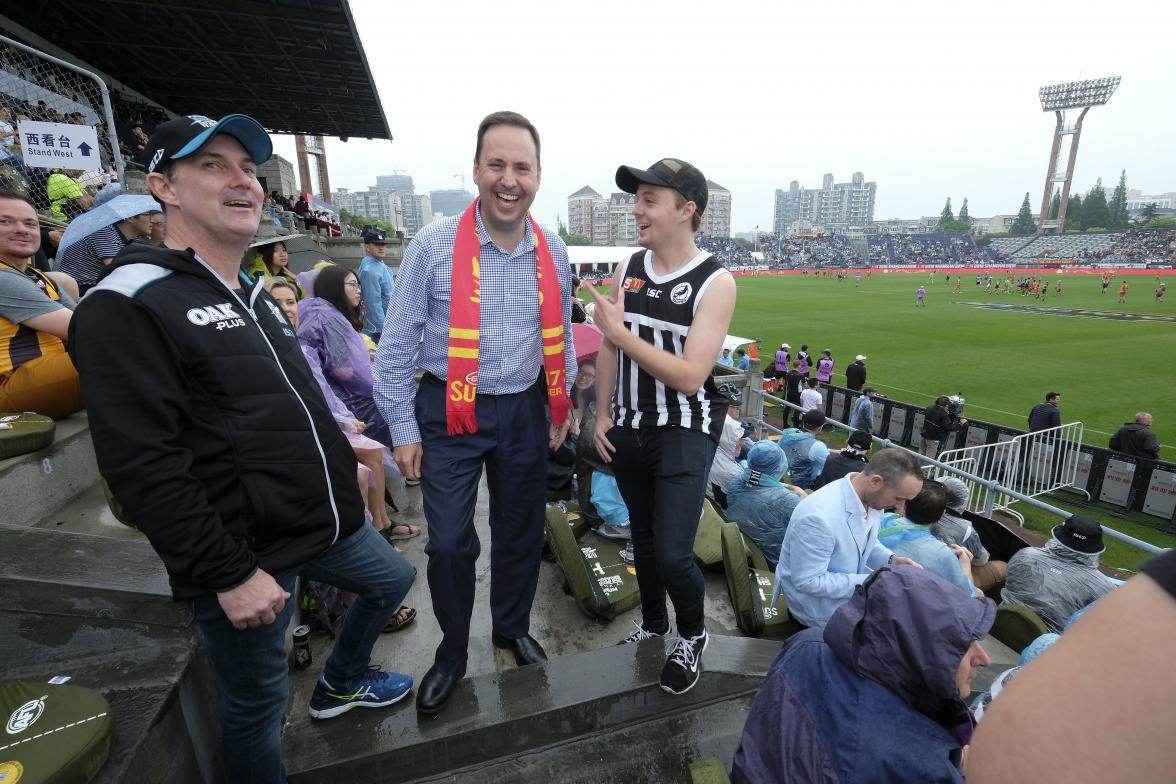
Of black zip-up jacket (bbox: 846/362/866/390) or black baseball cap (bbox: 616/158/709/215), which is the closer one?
black baseball cap (bbox: 616/158/709/215)

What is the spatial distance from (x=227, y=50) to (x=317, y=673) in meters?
19.2

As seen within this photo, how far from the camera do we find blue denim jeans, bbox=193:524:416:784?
1556 millimetres

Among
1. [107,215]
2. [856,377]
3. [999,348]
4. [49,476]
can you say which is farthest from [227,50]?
[999,348]

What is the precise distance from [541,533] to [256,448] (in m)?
1.28

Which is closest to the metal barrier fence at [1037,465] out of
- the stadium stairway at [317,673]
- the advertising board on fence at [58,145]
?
the stadium stairway at [317,673]

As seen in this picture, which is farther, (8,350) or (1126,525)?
(1126,525)

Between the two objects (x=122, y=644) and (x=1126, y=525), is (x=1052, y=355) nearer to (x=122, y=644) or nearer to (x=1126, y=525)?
(x=1126, y=525)

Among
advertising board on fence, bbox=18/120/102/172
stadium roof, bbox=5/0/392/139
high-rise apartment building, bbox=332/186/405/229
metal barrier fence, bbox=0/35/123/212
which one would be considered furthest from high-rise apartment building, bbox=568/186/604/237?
advertising board on fence, bbox=18/120/102/172

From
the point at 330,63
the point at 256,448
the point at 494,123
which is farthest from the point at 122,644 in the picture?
the point at 330,63

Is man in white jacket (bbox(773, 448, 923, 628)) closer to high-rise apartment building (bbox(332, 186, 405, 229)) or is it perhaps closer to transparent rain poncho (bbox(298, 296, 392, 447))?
transparent rain poncho (bbox(298, 296, 392, 447))

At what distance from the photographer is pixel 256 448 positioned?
149 centimetres

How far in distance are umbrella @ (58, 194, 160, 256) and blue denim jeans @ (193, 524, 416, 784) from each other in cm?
376

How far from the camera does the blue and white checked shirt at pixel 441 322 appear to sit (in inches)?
85.1

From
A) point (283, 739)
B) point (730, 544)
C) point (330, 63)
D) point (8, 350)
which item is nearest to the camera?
point (283, 739)
